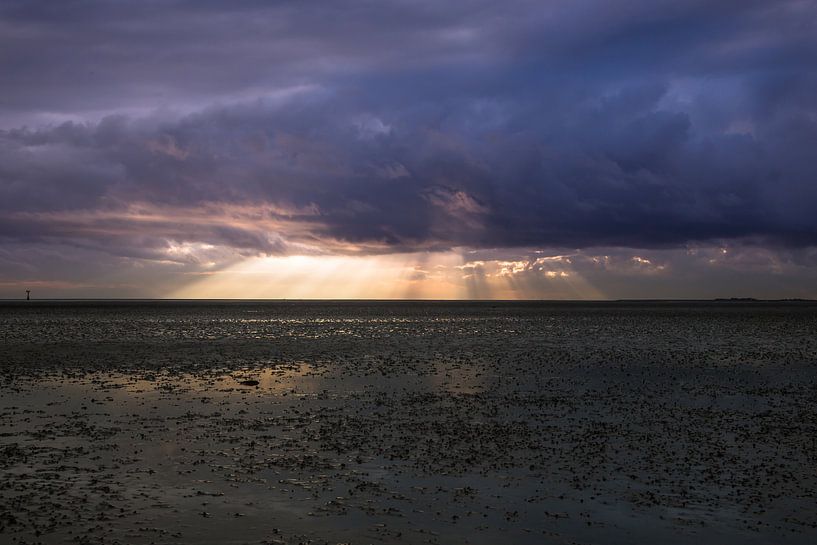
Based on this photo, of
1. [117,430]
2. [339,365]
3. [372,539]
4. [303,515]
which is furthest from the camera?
[339,365]

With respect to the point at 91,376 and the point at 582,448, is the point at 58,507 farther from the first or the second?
the point at 91,376

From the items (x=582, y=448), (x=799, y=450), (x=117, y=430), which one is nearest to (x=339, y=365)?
(x=117, y=430)

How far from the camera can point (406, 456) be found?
20688 millimetres

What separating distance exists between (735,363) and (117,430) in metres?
40.5

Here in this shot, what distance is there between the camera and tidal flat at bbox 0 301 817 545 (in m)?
14.8

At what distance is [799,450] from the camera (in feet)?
71.2

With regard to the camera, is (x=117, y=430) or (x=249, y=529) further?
(x=117, y=430)

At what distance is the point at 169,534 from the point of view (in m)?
14.2

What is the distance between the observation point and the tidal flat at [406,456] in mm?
14805

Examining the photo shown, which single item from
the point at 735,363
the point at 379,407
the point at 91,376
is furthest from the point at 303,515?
the point at 735,363

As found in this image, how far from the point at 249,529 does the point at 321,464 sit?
207 inches

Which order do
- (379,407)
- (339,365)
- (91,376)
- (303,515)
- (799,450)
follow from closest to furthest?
1. (303,515)
2. (799,450)
3. (379,407)
4. (91,376)
5. (339,365)

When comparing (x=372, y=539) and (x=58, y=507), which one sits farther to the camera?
(x=58, y=507)

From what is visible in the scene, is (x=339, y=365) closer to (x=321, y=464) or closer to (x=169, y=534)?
(x=321, y=464)
